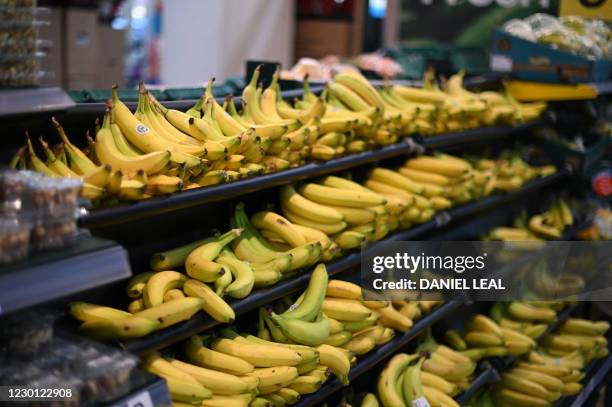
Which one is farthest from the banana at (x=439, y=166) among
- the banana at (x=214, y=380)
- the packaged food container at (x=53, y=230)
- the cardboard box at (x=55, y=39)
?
the cardboard box at (x=55, y=39)

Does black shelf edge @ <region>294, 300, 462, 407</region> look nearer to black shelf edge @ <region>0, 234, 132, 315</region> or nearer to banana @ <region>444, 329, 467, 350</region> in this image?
banana @ <region>444, 329, 467, 350</region>

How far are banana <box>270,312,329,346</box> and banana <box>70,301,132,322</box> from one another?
56cm

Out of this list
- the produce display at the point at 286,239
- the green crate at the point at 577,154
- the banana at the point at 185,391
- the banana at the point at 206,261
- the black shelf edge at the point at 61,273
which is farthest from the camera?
the green crate at the point at 577,154

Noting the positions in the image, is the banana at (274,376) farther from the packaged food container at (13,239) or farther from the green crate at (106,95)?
the green crate at (106,95)

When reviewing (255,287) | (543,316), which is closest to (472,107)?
(543,316)

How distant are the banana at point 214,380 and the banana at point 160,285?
0.59ft

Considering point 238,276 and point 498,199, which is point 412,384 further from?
point 498,199

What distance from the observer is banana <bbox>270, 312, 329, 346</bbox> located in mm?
2357

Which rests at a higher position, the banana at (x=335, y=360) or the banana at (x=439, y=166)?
the banana at (x=439, y=166)

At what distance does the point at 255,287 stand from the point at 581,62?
297 cm

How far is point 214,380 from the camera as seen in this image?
6.71 feet

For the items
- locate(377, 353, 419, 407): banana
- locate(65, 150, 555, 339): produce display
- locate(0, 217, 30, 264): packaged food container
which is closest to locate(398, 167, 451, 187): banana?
locate(65, 150, 555, 339): produce display

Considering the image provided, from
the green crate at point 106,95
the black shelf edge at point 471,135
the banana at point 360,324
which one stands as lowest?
the banana at point 360,324

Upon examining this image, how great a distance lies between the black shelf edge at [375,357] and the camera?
7.99 feet
